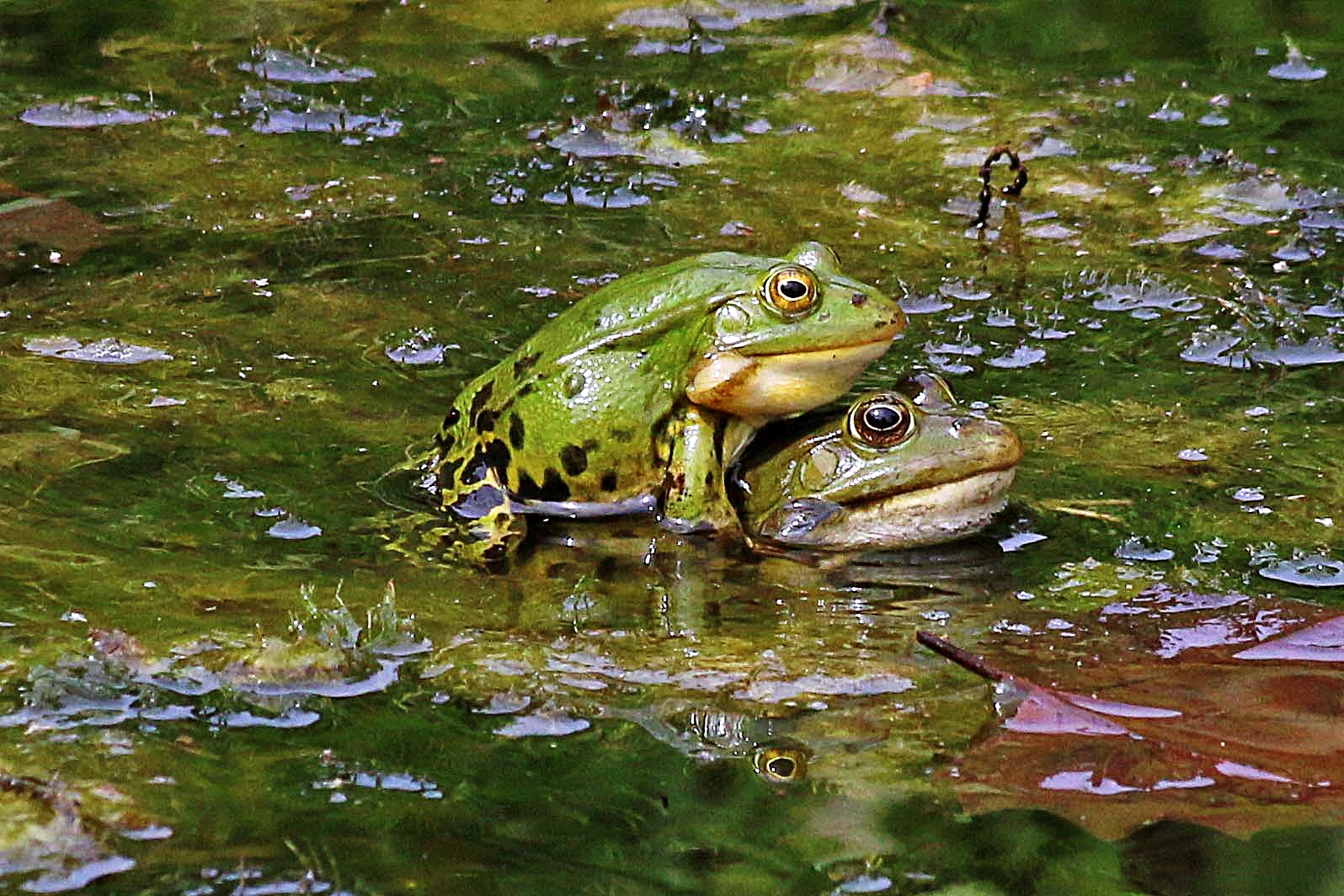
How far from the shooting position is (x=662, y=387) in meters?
5.59

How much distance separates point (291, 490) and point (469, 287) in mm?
2156

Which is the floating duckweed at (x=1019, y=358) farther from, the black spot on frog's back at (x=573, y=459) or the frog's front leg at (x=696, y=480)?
the black spot on frog's back at (x=573, y=459)

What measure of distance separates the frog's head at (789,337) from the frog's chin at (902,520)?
1.34 feet

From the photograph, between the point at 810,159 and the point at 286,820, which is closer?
the point at 286,820

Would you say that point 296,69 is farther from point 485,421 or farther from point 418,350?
point 485,421

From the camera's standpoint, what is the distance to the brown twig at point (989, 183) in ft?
27.6

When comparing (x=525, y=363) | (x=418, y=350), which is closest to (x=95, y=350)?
(x=418, y=350)

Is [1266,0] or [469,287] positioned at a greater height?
[1266,0]

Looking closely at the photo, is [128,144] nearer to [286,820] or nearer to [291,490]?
[291,490]

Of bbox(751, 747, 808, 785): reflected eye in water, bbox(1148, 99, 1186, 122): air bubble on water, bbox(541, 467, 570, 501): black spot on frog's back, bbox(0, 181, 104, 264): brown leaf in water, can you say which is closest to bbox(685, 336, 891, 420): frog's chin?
bbox(541, 467, 570, 501): black spot on frog's back

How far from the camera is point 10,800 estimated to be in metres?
3.76

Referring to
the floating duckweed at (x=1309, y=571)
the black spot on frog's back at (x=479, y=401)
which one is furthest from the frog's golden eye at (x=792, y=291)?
the floating duckweed at (x=1309, y=571)

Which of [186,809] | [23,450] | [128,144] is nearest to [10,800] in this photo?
[186,809]

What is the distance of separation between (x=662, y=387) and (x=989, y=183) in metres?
3.50
